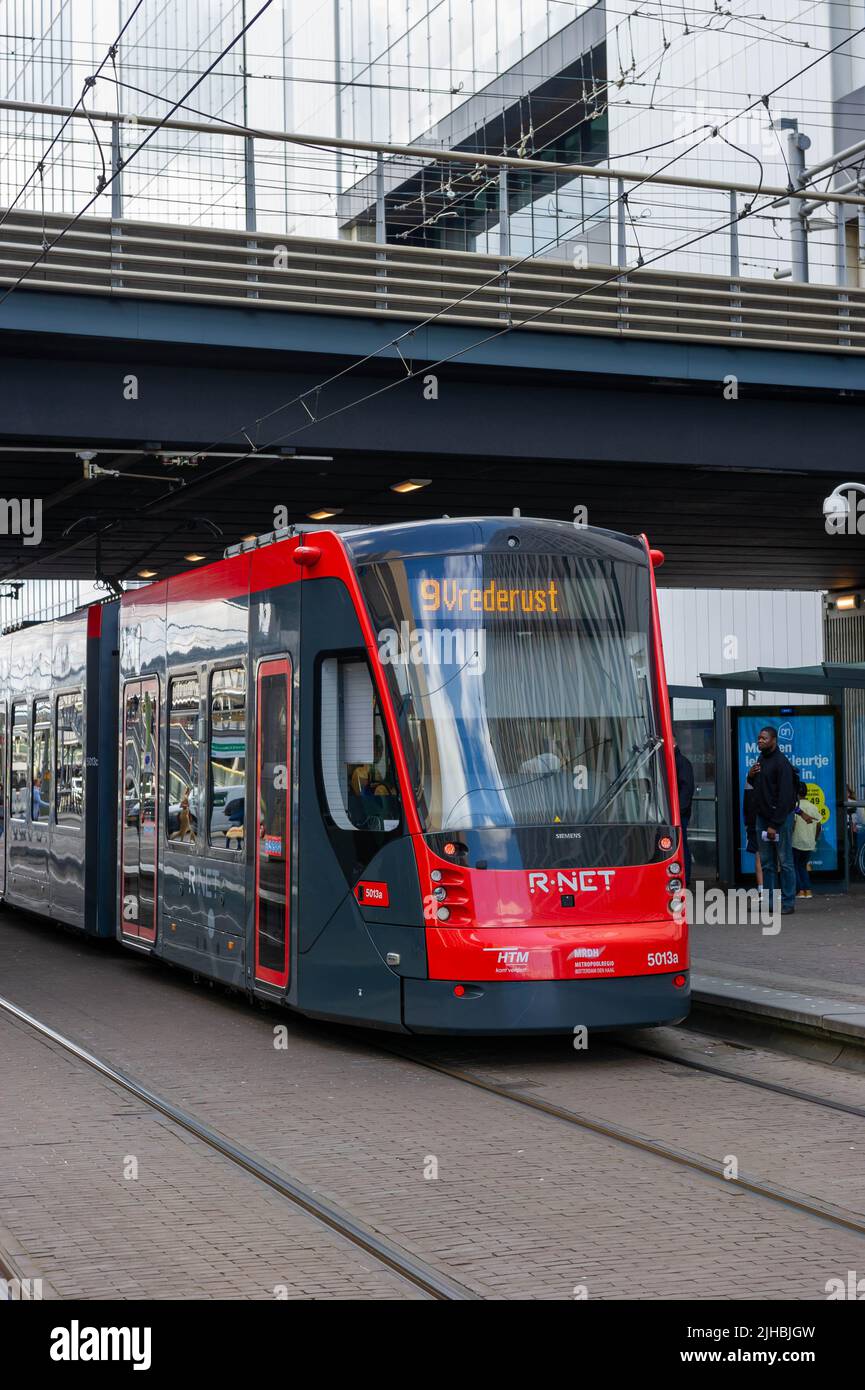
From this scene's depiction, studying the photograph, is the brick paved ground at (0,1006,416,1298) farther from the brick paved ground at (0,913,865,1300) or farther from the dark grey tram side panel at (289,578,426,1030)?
the dark grey tram side panel at (289,578,426,1030)

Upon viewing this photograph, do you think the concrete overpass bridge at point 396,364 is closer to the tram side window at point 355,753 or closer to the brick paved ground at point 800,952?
the brick paved ground at point 800,952

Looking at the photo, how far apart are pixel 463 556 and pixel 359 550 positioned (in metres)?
0.64

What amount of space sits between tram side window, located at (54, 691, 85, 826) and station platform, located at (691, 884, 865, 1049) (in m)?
6.00

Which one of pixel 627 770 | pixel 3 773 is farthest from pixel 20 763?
pixel 627 770

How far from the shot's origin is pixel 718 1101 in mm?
9328

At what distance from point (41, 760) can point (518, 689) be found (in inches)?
373

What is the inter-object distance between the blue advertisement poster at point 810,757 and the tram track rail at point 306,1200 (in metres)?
11.0

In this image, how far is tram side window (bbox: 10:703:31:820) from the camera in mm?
19109

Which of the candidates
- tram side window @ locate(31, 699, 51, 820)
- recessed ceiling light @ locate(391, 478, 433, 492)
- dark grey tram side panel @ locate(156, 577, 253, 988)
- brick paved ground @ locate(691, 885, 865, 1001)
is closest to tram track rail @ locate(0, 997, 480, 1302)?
dark grey tram side panel @ locate(156, 577, 253, 988)

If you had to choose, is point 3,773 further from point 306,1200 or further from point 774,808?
point 306,1200

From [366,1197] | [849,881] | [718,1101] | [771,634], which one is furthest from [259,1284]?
[771,634]
